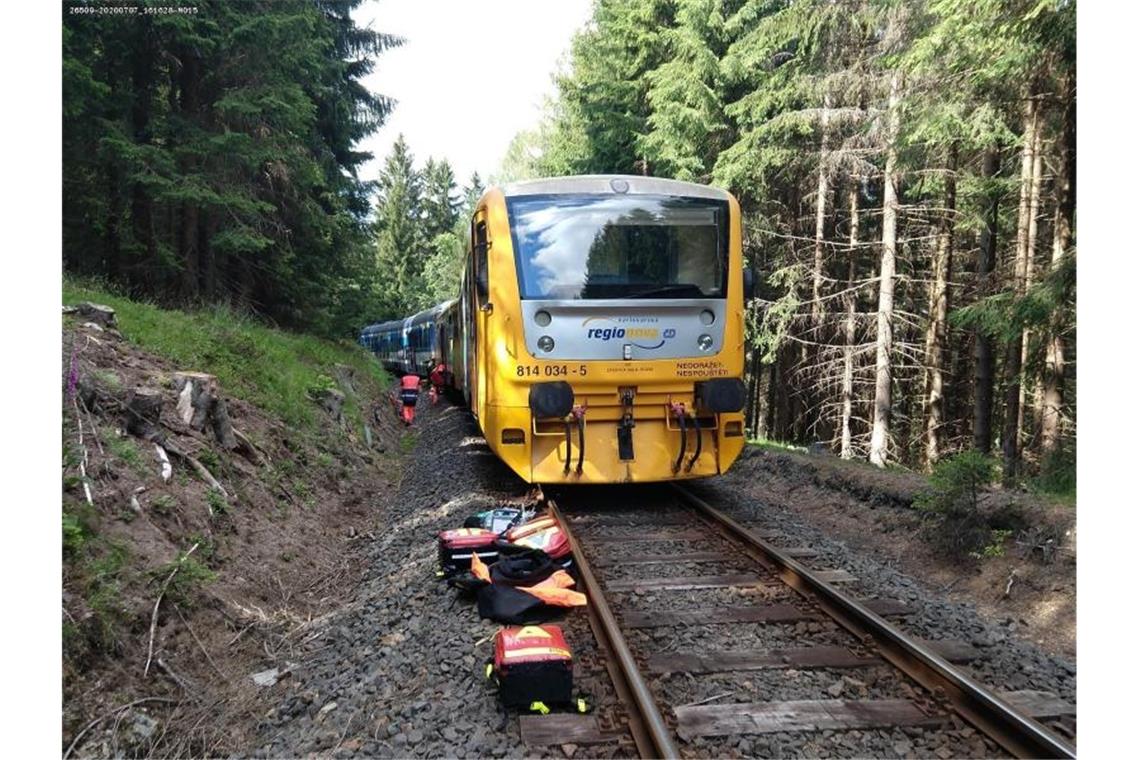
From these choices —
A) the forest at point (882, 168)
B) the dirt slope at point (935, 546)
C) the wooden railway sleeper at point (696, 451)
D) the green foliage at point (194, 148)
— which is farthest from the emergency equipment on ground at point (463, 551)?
the green foliage at point (194, 148)

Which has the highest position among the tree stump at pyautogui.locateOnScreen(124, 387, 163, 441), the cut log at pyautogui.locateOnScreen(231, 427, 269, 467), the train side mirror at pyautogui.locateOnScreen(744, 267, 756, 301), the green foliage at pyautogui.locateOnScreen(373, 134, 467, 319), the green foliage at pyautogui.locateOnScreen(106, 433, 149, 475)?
the green foliage at pyautogui.locateOnScreen(373, 134, 467, 319)

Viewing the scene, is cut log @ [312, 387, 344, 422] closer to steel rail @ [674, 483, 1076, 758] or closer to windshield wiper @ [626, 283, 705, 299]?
windshield wiper @ [626, 283, 705, 299]

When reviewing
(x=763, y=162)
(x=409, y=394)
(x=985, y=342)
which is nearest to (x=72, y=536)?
(x=409, y=394)

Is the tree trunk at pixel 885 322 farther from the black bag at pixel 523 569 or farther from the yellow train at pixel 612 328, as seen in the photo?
the black bag at pixel 523 569

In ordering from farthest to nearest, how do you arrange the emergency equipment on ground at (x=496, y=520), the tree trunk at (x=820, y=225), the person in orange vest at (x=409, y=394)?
1. the person in orange vest at (x=409, y=394)
2. the tree trunk at (x=820, y=225)
3. the emergency equipment on ground at (x=496, y=520)

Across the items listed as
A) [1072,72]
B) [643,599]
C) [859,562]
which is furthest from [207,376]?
[1072,72]

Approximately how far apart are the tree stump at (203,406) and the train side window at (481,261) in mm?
2654

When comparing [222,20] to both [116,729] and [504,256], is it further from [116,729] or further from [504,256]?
[116,729]

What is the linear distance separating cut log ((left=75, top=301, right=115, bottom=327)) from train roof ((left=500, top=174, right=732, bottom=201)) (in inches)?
168

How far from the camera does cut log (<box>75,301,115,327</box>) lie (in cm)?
687

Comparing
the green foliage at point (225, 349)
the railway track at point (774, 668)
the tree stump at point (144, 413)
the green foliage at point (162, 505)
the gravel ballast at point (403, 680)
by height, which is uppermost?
the green foliage at point (225, 349)

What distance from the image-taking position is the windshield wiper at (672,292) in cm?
648

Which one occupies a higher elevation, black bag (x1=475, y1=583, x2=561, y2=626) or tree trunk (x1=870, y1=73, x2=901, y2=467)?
tree trunk (x1=870, y1=73, x2=901, y2=467)

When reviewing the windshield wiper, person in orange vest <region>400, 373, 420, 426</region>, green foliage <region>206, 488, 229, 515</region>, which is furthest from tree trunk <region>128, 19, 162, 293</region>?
the windshield wiper
